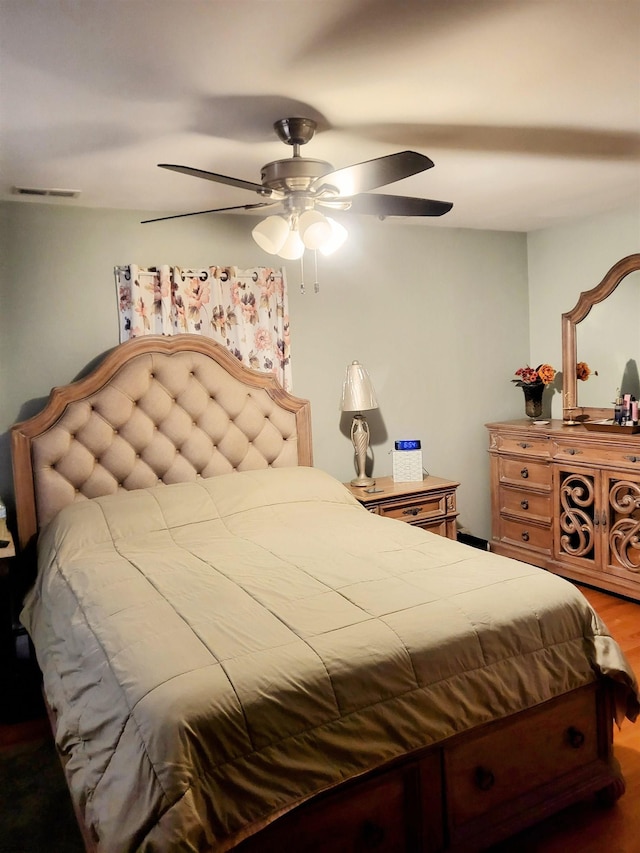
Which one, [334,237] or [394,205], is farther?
[394,205]

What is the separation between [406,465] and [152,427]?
155cm

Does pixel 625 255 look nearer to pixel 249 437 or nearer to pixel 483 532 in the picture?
pixel 483 532

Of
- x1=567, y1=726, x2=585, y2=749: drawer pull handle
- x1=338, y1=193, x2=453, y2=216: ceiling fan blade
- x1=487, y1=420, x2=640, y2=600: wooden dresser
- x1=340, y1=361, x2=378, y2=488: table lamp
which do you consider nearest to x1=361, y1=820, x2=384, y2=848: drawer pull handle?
x1=567, y1=726, x2=585, y2=749: drawer pull handle

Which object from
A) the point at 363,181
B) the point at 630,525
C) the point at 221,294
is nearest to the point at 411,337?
the point at 221,294

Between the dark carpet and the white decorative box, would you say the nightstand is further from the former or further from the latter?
the dark carpet

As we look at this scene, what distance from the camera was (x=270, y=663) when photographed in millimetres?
1608

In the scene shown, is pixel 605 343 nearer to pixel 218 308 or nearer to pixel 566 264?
pixel 566 264

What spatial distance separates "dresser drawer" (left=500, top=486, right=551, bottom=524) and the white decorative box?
0.80m

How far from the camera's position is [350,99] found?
2070 millimetres

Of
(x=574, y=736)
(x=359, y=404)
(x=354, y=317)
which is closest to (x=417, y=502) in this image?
(x=359, y=404)

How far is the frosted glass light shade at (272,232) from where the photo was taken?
2.29 m

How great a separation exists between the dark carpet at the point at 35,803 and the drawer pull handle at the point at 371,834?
0.94 meters

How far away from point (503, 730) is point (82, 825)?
1.23 m

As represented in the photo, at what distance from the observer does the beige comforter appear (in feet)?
4.74
